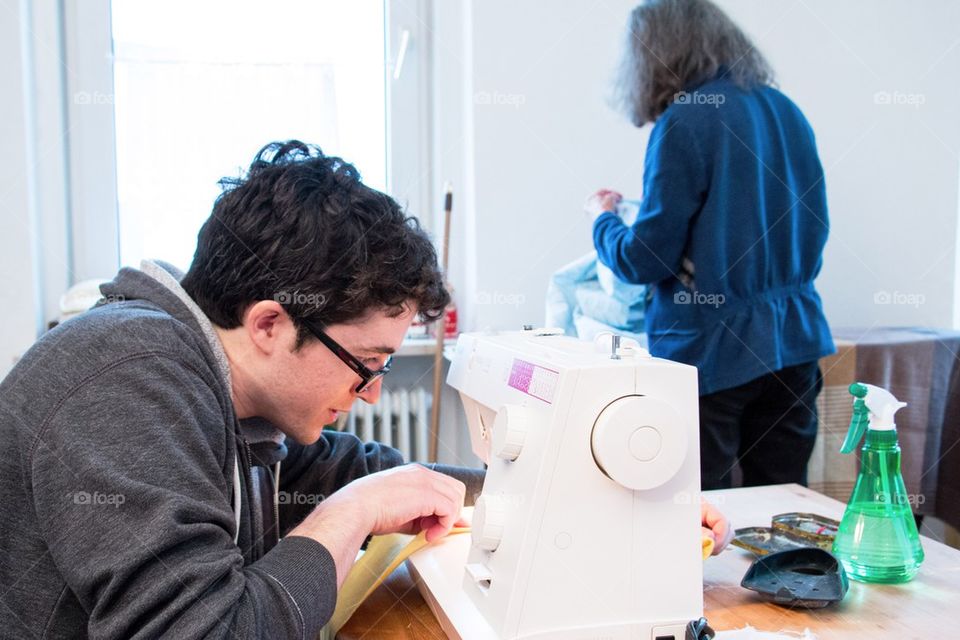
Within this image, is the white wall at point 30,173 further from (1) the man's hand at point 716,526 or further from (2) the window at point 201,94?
(1) the man's hand at point 716,526

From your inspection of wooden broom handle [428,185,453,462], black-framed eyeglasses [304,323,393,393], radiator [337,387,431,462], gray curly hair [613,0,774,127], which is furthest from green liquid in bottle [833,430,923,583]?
radiator [337,387,431,462]

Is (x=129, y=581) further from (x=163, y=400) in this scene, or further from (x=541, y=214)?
(x=541, y=214)

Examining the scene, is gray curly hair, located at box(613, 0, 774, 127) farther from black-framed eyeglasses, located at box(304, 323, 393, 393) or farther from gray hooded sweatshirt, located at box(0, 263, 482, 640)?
gray hooded sweatshirt, located at box(0, 263, 482, 640)

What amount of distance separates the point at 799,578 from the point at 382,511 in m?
0.50

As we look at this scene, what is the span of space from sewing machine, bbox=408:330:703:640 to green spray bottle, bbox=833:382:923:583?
1.00 feet

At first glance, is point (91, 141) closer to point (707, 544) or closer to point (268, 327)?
point (268, 327)

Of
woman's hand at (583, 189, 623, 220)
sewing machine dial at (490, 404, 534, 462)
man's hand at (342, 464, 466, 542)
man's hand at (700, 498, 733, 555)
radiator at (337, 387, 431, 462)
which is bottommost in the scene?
radiator at (337, 387, 431, 462)

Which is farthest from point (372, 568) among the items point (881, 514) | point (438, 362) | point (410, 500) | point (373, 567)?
point (438, 362)

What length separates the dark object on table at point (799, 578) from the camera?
37.5 inches

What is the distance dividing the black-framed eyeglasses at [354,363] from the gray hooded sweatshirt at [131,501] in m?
0.12

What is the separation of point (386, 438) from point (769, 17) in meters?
1.95

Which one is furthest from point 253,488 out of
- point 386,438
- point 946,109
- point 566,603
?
point 946,109

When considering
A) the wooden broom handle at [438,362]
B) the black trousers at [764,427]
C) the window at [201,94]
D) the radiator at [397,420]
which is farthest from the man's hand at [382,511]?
the window at [201,94]

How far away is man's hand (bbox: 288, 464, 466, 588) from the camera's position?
91 cm
